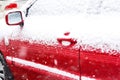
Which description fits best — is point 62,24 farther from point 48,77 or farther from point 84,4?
point 48,77

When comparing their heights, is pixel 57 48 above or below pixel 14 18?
below

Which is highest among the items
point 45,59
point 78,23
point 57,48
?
point 78,23

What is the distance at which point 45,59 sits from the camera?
3627 millimetres

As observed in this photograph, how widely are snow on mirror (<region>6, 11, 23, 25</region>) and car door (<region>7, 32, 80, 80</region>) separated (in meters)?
0.19

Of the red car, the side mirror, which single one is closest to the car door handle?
the red car

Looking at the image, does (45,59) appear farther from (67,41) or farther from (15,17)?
(15,17)

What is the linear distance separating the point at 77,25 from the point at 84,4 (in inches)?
9.9

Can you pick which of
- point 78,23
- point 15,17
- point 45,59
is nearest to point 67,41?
point 78,23

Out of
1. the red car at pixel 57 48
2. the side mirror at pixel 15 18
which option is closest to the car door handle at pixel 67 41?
the red car at pixel 57 48

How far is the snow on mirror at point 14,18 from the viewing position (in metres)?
4.06

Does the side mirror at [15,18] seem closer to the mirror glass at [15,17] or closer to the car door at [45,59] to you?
the mirror glass at [15,17]

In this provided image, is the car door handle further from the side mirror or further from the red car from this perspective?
the side mirror

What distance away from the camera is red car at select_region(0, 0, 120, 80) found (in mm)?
2877

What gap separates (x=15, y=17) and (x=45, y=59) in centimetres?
74
